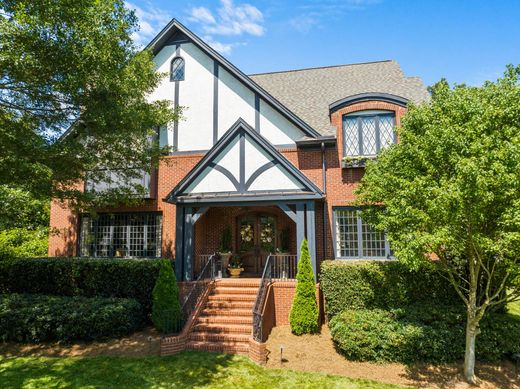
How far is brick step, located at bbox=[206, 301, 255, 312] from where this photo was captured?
36.4ft

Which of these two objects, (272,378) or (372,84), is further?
(372,84)

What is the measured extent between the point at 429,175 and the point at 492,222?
67.5 inches

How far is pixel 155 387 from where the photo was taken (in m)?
7.37

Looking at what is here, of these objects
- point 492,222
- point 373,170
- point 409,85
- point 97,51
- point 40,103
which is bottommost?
point 492,222

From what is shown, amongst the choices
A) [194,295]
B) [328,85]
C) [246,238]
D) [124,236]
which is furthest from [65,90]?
[328,85]

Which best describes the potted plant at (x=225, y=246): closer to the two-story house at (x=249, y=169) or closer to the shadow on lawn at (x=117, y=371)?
the two-story house at (x=249, y=169)

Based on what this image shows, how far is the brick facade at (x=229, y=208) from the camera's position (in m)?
13.7

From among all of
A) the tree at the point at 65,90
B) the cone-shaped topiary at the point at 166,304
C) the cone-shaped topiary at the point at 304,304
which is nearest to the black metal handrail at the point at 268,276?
the cone-shaped topiary at the point at 304,304

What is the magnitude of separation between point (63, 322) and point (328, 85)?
15.1 meters

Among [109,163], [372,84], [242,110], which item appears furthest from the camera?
[372,84]

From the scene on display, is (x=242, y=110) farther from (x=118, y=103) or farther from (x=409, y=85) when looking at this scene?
(x=409, y=85)

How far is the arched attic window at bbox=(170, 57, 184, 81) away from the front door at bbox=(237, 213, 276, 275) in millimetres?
7172

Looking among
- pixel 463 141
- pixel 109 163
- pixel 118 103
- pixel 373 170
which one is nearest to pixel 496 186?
pixel 463 141

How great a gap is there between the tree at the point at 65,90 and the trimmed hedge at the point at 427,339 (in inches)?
355
